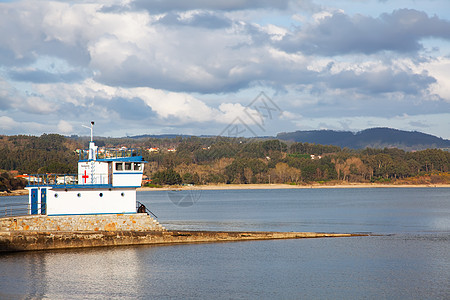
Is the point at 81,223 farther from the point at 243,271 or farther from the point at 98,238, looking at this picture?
the point at 243,271

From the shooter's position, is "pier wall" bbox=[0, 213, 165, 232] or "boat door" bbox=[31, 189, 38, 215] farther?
"boat door" bbox=[31, 189, 38, 215]

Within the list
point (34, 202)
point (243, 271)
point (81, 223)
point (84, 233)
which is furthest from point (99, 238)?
point (243, 271)

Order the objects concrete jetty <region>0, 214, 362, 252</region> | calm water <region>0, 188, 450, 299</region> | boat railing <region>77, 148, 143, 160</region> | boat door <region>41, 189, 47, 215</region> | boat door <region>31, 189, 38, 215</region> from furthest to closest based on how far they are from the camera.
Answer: boat railing <region>77, 148, 143, 160</region>
boat door <region>31, 189, 38, 215</region>
boat door <region>41, 189, 47, 215</region>
concrete jetty <region>0, 214, 362, 252</region>
calm water <region>0, 188, 450, 299</region>

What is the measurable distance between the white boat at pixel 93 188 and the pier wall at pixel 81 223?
13.8 inches

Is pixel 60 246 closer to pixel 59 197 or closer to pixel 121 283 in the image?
pixel 59 197

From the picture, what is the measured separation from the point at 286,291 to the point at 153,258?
9781 mm

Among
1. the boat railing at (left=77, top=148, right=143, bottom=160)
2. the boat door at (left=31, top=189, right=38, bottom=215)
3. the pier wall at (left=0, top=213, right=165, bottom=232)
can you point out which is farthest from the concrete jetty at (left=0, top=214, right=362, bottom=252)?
the boat railing at (left=77, top=148, right=143, bottom=160)

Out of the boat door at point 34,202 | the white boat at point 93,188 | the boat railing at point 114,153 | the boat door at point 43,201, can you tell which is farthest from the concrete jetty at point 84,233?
the boat railing at point 114,153

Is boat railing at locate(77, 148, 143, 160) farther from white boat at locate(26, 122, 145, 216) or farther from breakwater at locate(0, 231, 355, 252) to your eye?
breakwater at locate(0, 231, 355, 252)

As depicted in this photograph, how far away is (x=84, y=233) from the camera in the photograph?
34625 mm

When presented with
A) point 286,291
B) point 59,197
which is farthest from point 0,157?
point 286,291

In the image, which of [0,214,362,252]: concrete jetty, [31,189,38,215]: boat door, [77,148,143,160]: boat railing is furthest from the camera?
[77,148,143,160]: boat railing

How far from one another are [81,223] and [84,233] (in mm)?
780

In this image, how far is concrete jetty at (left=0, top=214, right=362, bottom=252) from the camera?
3331 centimetres
